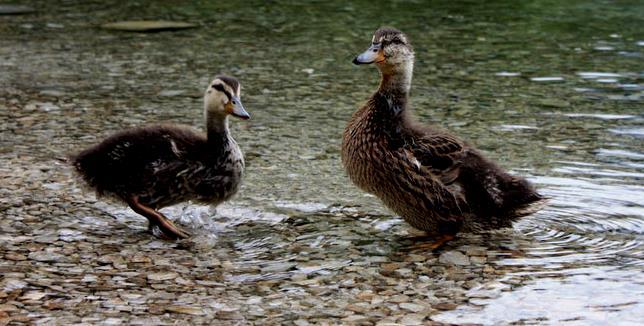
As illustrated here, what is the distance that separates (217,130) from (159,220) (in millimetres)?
702

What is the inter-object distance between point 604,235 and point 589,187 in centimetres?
95

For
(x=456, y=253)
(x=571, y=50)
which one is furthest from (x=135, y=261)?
(x=571, y=50)

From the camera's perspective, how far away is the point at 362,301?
5.53 metres

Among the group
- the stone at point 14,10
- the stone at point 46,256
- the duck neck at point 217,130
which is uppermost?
the duck neck at point 217,130

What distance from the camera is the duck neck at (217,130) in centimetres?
685

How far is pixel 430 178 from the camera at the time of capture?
6324 millimetres

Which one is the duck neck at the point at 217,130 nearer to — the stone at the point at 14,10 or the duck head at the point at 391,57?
the duck head at the point at 391,57

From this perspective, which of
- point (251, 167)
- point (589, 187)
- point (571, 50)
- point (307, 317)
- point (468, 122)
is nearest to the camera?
point (307, 317)

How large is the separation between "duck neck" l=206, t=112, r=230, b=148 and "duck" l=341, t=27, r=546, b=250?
2.70 ft

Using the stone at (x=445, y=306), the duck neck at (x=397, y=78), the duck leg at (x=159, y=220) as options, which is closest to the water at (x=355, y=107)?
the stone at (x=445, y=306)

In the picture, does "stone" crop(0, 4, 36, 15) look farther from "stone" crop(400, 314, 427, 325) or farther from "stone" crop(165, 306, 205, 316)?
"stone" crop(400, 314, 427, 325)

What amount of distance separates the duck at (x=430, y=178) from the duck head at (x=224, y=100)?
0.76 meters

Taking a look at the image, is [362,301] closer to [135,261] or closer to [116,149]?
[135,261]

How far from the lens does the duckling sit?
6652 millimetres
